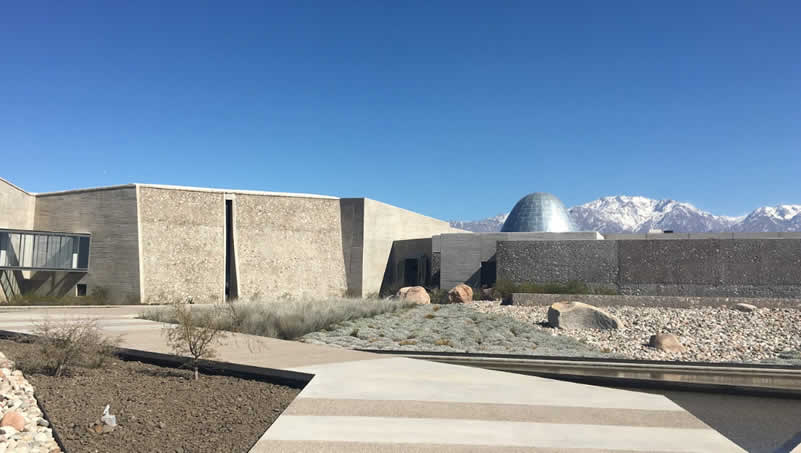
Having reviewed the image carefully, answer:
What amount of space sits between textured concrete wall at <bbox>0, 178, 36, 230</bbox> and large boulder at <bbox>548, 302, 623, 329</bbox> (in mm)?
23455

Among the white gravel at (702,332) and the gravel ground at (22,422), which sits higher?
the gravel ground at (22,422)

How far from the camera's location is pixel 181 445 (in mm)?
4461

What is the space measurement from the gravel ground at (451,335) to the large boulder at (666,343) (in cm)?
133

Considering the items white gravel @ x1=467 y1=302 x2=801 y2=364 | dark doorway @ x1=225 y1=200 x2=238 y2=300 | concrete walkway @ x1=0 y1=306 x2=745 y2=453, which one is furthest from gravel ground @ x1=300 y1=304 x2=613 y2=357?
dark doorway @ x1=225 y1=200 x2=238 y2=300

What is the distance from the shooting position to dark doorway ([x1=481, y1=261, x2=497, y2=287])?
86.1ft

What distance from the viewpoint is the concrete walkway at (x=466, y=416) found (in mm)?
4238

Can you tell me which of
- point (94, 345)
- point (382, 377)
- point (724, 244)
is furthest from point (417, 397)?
point (724, 244)

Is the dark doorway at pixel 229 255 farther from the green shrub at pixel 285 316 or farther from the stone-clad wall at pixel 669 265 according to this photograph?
the stone-clad wall at pixel 669 265

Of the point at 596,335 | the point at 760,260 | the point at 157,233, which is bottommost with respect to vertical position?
the point at 596,335

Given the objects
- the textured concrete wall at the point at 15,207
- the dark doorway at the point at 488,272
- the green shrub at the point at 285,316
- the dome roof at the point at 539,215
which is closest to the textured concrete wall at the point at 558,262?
the dark doorway at the point at 488,272

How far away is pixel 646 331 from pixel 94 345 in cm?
1259

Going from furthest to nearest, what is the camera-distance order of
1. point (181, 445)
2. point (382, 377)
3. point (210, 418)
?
1. point (382, 377)
2. point (210, 418)
3. point (181, 445)

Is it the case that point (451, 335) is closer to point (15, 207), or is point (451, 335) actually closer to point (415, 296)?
point (415, 296)

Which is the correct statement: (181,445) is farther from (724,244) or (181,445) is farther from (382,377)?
(724,244)
